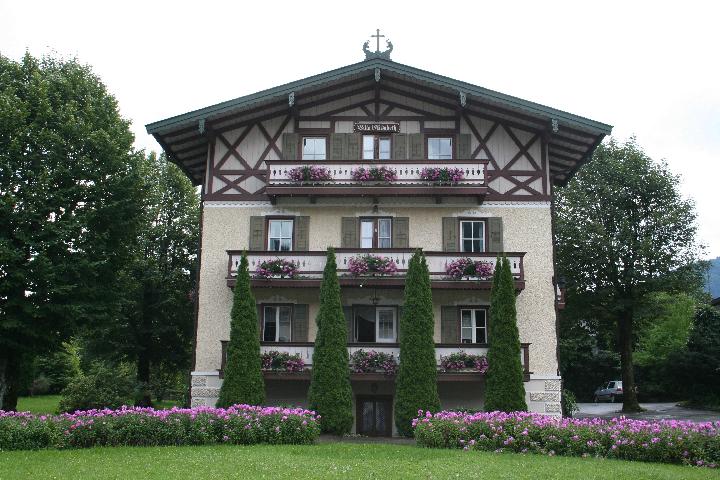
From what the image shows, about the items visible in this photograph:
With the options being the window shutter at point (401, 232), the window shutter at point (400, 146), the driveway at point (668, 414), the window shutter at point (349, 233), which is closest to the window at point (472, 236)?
the window shutter at point (401, 232)

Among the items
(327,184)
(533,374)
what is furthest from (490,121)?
(533,374)

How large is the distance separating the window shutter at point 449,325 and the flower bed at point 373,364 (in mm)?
2352

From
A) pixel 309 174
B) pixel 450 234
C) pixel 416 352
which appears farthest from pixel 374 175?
pixel 416 352

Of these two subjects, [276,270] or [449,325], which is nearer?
[276,270]

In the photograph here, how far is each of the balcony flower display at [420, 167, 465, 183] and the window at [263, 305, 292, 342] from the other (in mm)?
6612

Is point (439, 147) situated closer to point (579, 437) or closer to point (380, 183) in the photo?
point (380, 183)

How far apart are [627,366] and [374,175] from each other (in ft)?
65.0

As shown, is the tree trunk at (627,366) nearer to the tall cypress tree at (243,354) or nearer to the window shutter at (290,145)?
the window shutter at (290,145)

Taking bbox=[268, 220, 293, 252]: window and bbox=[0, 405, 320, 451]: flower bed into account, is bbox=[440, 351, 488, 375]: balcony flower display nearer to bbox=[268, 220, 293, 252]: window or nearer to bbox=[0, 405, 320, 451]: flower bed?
bbox=[0, 405, 320, 451]: flower bed

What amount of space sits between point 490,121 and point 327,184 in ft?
21.1

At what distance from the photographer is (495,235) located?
25.6m

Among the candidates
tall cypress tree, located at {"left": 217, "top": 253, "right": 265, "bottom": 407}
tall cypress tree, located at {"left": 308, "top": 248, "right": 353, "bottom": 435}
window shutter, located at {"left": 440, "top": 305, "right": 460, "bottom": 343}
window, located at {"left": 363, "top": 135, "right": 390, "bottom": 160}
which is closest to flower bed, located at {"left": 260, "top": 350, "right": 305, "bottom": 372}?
tall cypress tree, located at {"left": 217, "top": 253, "right": 265, "bottom": 407}

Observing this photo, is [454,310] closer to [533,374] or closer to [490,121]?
[533,374]

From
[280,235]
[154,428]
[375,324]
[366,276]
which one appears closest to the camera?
[154,428]
